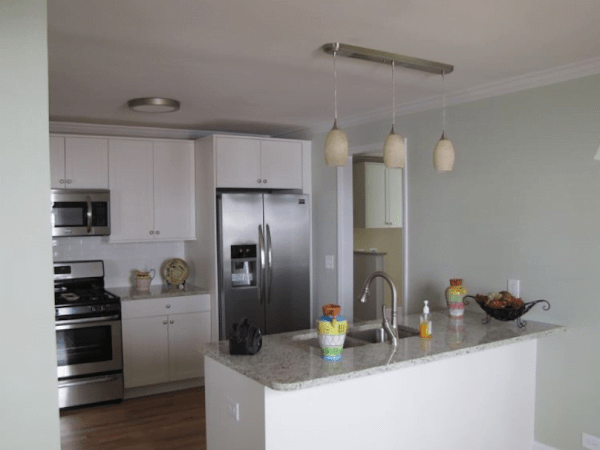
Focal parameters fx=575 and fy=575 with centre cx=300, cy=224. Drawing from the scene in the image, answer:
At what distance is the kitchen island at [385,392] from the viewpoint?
7.97ft

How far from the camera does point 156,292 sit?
494 centimetres

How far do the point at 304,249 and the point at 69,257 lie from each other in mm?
2077

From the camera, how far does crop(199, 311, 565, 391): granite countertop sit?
2391 mm

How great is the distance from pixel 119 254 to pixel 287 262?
5.13ft

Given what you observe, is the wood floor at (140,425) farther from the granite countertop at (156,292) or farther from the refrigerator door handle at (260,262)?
the refrigerator door handle at (260,262)

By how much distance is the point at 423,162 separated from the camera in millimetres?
4199

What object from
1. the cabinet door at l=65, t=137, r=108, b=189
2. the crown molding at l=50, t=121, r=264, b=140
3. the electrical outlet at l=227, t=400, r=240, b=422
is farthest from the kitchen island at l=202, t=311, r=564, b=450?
the crown molding at l=50, t=121, r=264, b=140

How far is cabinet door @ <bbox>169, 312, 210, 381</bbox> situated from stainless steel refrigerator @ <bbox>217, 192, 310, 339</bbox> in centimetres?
22

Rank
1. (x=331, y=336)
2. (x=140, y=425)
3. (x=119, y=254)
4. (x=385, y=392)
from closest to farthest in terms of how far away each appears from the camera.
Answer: (x=331, y=336), (x=385, y=392), (x=140, y=425), (x=119, y=254)

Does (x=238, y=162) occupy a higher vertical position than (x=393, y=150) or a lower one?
higher

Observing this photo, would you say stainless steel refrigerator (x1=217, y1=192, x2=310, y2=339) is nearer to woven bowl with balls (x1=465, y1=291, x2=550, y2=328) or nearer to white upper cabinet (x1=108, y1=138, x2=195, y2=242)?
white upper cabinet (x1=108, y1=138, x2=195, y2=242)

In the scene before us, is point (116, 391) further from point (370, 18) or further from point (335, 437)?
point (370, 18)

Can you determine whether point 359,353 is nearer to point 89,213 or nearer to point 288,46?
point 288,46

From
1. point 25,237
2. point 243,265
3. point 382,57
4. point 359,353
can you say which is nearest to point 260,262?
point 243,265
